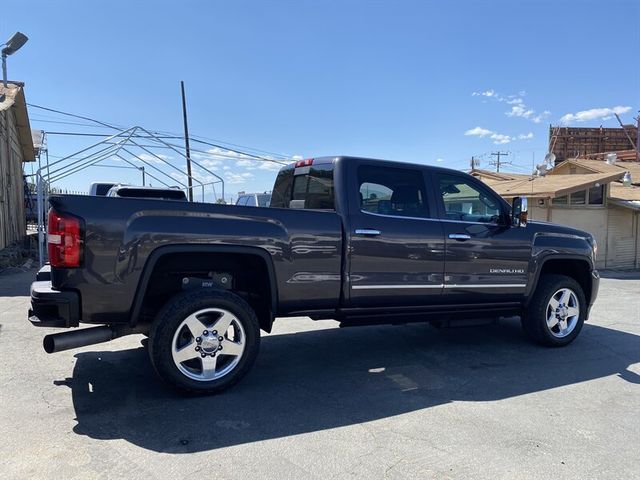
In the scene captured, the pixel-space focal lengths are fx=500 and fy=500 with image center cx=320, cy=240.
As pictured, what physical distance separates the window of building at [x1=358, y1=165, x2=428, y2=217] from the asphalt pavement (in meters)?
1.57

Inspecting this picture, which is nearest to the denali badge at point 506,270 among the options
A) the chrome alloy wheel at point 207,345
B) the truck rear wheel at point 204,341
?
the truck rear wheel at point 204,341

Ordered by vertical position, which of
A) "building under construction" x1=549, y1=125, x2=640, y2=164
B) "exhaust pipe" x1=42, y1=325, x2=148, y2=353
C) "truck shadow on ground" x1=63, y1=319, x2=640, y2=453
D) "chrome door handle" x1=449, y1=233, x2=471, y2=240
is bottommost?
"truck shadow on ground" x1=63, y1=319, x2=640, y2=453

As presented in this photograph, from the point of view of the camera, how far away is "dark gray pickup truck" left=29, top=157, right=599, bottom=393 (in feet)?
12.1

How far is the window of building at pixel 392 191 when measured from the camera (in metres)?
4.76

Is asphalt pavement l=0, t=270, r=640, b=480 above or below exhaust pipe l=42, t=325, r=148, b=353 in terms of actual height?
below

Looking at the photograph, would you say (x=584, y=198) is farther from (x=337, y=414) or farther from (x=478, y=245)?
(x=337, y=414)

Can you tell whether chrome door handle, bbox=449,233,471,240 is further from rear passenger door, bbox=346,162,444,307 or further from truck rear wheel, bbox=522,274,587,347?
truck rear wheel, bbox=522,274,587,347

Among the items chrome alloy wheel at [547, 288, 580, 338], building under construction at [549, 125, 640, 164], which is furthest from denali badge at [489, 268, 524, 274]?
building under construction at [549, 125, 640, 164]

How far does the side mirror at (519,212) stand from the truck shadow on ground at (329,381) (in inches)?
57.7

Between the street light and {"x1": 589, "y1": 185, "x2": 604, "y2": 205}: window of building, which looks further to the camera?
{"x1": 589, "y1": 185, "x2": 604, "y2": 205}: window of building

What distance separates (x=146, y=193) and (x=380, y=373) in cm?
482

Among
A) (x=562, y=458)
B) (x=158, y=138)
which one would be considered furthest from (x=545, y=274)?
(x=158, y=138)

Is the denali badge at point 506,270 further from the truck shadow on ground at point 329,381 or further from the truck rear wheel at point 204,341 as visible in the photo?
the truck rear wheel at point 204,341

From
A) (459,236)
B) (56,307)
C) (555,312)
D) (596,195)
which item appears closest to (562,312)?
(555,312)
